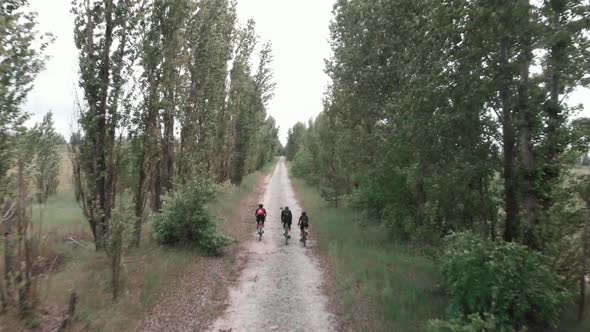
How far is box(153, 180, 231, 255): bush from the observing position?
13.7 meters

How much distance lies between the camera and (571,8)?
6.80 m

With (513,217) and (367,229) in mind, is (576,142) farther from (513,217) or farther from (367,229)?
(367,229)

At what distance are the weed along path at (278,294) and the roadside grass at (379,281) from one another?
0.67 meters

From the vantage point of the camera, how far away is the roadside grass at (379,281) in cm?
871

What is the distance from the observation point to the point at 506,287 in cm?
686

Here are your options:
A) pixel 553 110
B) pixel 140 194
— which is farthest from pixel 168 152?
pixel 553 110

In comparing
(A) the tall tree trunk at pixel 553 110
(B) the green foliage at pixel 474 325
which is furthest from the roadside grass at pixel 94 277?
(A) the tall tree trunk at pixel 553 110

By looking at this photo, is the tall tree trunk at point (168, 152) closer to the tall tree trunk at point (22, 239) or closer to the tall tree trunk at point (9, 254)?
the tall tree trunk at point (9, 254)

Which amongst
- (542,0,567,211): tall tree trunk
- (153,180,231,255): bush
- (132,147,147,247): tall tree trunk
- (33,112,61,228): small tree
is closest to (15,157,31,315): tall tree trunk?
(132,147,147,247): tall tree trunk

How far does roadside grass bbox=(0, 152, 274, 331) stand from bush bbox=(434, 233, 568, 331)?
21.7 ft

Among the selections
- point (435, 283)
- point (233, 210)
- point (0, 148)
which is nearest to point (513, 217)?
point (435, 283)

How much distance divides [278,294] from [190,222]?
15.9ft

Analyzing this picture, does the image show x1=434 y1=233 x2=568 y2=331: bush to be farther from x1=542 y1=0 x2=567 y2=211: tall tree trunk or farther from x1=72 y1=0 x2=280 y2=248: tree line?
x1=72 y1=0 x2=280 y2=248: tree line

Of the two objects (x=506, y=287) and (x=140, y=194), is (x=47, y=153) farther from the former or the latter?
(x=506, y=287)
